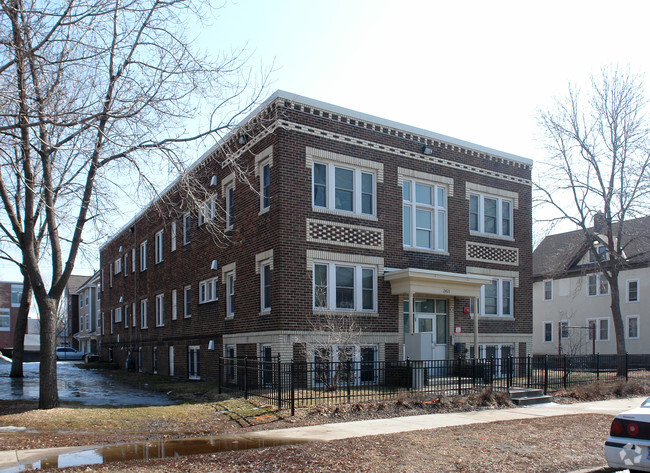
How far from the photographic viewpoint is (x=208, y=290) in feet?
78.3

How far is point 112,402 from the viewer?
671 inches

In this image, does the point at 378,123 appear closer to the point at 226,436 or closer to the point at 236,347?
the point at 236,347

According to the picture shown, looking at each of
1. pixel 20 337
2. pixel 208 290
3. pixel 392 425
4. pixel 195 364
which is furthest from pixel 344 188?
pixel 20 337

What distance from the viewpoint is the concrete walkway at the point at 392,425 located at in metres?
9.70

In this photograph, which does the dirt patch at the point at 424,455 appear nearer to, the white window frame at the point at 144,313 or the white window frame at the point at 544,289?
the white window frame at the point at 144,313

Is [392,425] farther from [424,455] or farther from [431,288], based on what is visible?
[431,288]

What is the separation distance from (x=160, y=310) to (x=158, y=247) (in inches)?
125

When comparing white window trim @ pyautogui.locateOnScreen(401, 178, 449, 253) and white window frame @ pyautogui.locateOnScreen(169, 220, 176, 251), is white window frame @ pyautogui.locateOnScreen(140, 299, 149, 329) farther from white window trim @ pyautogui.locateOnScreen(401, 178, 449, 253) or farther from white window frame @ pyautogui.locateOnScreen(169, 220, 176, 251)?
white window trim @ pyautogui.locateOnScreen(401, 178, 449, 253)

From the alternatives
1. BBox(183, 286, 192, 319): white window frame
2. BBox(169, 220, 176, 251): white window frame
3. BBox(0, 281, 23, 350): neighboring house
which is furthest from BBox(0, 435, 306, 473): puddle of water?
BBox(0, 281, 23, 350): neighboring house

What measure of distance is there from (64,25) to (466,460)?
10.2 meters

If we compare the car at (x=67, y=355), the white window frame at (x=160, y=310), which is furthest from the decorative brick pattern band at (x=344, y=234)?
the car at (x=67, y=355)

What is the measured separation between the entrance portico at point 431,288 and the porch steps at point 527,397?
3.83 meters

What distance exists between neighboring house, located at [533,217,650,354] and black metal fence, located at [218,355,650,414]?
56.0 ft

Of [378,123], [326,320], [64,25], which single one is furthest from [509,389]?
[64,25]
